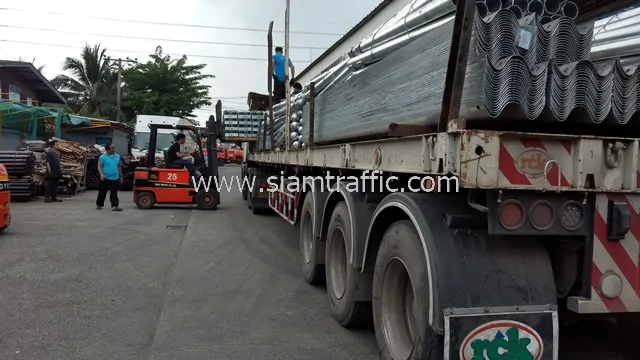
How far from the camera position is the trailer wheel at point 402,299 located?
9.55 feet

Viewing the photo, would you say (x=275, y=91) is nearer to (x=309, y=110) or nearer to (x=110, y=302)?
(x=309, y=110)

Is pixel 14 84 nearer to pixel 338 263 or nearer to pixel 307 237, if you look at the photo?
pixel 307 237

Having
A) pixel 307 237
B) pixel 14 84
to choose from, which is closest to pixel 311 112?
pixel 307 237

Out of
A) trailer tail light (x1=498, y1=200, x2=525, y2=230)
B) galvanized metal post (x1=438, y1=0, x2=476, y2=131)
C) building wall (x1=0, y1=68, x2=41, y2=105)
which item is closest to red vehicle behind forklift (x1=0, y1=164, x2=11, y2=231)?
galvanized metal post (x1=438, y1=0, x2=476, y2=131)

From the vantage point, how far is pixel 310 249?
6.30m

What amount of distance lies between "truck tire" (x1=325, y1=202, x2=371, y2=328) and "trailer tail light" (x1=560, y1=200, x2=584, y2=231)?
1.99 metres

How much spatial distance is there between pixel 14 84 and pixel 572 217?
29.5 meters

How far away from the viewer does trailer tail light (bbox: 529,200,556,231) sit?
267cm

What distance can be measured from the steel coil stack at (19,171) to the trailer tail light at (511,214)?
14671mm

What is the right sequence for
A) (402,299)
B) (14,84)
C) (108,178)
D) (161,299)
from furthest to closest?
1. (14,84)
2. (108,178)
3. (161,299)
4. (402,299)

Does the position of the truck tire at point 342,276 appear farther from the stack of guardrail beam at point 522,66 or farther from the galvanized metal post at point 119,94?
the galvanized metal post at point 119,94

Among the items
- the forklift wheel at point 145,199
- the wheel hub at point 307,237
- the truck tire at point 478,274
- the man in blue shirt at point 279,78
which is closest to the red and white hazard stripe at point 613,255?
the truck tire at point 478,274

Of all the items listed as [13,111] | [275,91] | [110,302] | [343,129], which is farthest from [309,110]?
[13,111]

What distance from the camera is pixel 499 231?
2.66 metres
